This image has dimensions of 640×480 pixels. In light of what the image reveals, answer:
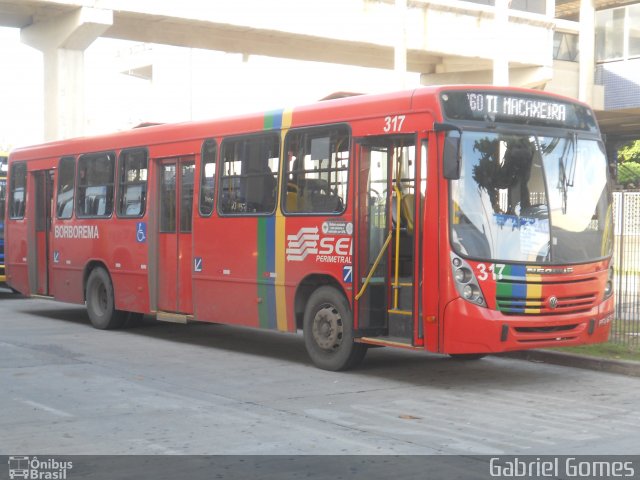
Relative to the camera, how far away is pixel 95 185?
15.9 meters

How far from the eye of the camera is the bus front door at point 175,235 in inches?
544

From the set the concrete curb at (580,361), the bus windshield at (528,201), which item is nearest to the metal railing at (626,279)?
the concrete curb at (580,361)

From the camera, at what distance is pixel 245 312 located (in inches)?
496

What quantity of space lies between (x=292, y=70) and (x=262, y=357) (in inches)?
1150

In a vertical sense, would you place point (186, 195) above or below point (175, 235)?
above

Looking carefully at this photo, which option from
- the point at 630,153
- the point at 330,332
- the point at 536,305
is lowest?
the point at 330,332

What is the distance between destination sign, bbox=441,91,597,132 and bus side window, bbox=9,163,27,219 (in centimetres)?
→ 1030

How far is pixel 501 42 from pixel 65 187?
546 inches

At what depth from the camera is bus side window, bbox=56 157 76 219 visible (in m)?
16.6

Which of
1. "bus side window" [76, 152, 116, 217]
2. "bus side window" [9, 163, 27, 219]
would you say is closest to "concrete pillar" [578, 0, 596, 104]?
Result: "bus side window" [9, 163, 27, 219]

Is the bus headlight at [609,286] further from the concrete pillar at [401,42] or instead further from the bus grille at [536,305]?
the concrete pillar at [401,42]

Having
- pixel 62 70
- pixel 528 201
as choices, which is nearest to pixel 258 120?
pixel 528 201

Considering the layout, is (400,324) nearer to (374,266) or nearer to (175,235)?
(374,266)

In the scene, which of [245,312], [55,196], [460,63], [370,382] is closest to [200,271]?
[245,312]
